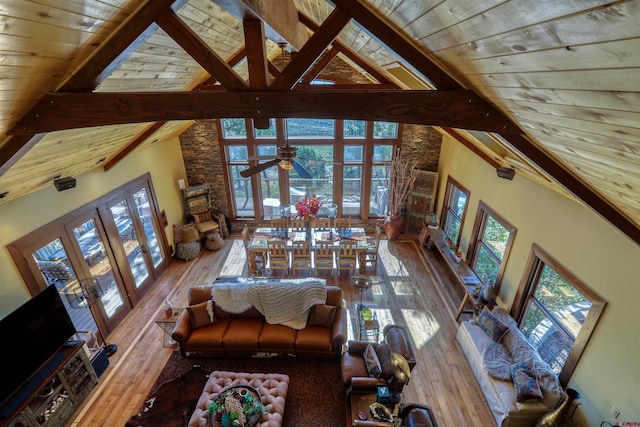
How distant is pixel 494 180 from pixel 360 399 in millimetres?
4182

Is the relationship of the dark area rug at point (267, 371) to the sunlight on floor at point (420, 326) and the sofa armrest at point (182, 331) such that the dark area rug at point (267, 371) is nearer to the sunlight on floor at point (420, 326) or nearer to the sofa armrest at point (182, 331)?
the sofa armrest at point (182, 331)

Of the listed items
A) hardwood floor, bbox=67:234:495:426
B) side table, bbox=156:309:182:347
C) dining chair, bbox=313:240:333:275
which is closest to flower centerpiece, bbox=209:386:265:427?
hardwood floor, bbox=67:234:495:426

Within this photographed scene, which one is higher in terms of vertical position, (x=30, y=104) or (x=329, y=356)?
(x=30, y=104)

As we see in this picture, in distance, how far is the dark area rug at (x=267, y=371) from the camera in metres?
3.87

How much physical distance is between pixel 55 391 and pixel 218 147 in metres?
5.82

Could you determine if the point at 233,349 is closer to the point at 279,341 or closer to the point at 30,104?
the point at 279,341

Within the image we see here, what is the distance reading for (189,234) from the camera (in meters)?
7.54

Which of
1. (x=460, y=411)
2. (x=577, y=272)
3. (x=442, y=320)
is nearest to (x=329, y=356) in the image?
(x=460, y=411)

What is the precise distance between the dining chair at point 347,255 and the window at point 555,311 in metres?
2.89

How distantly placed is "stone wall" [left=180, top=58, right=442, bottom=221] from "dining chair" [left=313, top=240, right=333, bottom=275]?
330 cm

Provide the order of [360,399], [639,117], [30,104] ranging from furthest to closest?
[360,399], [30,104], [639,117]

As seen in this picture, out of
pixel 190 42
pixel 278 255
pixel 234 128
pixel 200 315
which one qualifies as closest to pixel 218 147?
pixel 234 128

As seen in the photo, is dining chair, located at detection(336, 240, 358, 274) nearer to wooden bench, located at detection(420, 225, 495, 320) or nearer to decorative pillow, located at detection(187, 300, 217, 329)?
wooden bench, located at detection(420, 225, 495, 320)

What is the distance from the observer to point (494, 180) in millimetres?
5469
